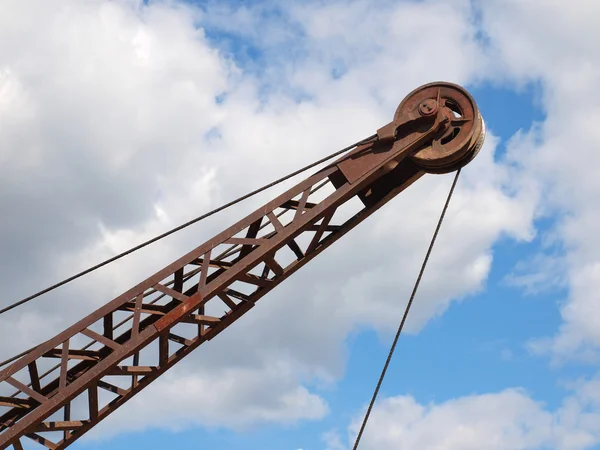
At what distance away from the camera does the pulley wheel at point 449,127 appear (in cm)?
1151

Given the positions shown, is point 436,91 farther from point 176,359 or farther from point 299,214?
point 176,359

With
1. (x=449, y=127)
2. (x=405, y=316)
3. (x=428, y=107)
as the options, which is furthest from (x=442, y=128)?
(x=405, y=316)

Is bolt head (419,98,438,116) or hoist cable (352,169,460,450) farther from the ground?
bolt head (419,98,438,116)

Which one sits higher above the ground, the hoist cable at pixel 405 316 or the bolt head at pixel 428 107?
the bolt head at pixel 428 107

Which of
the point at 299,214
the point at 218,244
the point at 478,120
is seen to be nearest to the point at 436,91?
the point at 478,120

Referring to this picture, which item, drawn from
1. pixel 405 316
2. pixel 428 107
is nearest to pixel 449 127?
pixel 428 107

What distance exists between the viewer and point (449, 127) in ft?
38.3

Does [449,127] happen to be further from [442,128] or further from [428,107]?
[428,107]

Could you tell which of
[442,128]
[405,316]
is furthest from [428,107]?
[405,316]

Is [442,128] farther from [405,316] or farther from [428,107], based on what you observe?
[405,316]

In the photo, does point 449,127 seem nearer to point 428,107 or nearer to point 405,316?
point 428,107

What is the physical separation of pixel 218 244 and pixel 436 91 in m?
4.11

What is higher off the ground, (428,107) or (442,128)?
(428,107)

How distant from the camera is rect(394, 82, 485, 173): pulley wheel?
453 inches
